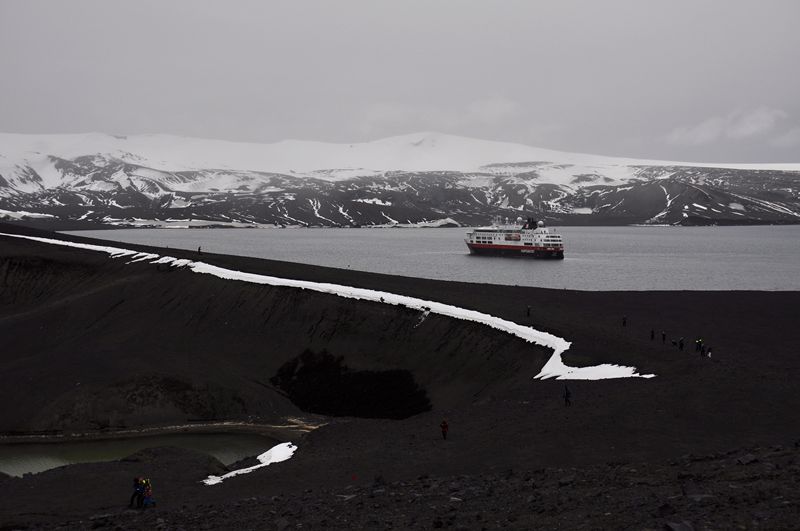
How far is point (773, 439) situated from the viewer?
99.0ft

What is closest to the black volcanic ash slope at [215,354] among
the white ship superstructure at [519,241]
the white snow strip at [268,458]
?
the white snow strip at [268,458]

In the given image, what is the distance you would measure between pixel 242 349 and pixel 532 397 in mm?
32194

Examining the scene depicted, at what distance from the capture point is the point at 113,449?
46.4m

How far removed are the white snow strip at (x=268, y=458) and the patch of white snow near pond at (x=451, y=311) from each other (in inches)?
660

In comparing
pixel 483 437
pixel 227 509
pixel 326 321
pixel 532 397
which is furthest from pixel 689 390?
pixel 326 321

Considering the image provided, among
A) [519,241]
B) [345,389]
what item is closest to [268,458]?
[345,389]

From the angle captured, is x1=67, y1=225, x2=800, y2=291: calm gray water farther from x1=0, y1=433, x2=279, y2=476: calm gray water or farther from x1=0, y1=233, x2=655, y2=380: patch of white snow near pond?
x1=0, y1=433, x2=279, y2=476: calm gray water

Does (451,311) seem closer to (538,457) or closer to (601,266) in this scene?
(538,457)

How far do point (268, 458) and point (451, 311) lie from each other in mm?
26613

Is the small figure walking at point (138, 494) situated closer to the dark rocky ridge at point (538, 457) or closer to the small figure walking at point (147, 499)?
the small figure walking at point (147, 499)

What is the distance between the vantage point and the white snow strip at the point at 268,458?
34.1 meters

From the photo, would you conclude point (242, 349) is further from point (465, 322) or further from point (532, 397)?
point (532, 397)

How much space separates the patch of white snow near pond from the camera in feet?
151

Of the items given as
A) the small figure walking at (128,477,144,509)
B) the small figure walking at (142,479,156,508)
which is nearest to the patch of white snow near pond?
the small figure walking at (142,479,156,508)
